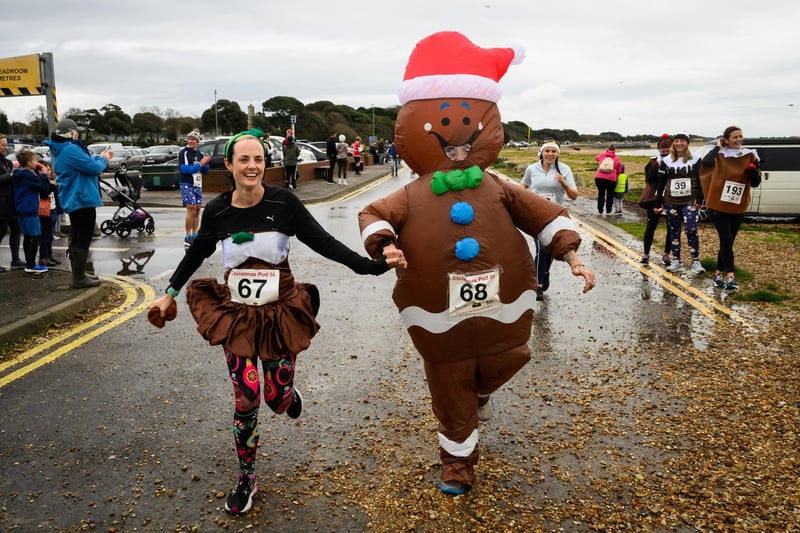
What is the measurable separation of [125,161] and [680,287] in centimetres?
3224

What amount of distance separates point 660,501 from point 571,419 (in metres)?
1.04

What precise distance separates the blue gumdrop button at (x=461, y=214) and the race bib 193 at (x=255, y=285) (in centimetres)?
103

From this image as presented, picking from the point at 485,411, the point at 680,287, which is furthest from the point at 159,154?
the point at 485,411

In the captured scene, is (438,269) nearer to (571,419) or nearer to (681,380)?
(571,419)

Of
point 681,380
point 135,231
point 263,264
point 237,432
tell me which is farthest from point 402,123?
point 135,231

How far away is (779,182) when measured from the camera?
45.3 feet

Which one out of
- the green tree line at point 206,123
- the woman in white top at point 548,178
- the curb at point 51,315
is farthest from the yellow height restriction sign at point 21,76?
the green tree line at point 206,123

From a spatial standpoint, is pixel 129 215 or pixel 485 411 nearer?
pixel 485 411

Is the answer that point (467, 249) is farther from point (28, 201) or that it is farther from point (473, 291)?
point (28, 201)

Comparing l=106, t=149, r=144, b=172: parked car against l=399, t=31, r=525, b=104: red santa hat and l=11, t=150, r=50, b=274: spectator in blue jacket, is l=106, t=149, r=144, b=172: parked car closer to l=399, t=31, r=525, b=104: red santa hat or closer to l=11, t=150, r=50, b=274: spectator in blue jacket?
l=11, t=150, r=50, b=274: spectator in blue jacket

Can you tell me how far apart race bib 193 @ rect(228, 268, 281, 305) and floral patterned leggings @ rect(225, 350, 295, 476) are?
1.03 ft

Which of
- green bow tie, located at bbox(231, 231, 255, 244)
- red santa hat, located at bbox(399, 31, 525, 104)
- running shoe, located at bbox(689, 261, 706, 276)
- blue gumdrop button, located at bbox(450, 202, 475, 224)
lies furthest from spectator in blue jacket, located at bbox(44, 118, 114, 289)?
running shoe, located at bbox(689, 261, 706, 276)

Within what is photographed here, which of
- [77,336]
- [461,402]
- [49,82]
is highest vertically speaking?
[49,82]

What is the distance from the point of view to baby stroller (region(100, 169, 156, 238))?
40.0ft
